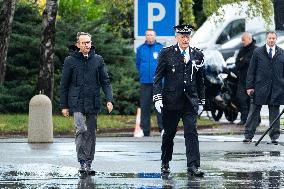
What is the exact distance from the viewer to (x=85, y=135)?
15.6m

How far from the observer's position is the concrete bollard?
21.0m

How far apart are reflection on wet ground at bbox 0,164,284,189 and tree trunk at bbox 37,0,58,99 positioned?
10.4 metres

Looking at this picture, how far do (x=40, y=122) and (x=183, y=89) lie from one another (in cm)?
636

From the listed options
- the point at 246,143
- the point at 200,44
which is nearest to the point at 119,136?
the point at 246,143

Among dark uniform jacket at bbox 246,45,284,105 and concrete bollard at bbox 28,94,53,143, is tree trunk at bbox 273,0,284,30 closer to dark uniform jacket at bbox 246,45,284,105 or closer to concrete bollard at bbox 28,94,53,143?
dark uniform jacket at bbox 246,45,284,105

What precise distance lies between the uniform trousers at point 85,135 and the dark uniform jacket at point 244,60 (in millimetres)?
10222

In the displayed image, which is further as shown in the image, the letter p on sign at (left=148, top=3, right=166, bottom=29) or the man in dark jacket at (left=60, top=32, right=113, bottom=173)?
the letter p on sign at (left=148, top=3, right=166, bottom=29)

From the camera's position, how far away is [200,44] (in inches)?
1586

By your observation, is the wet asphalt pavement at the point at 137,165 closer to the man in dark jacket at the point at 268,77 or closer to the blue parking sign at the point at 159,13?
the man in dark jacket at the point at 268,77

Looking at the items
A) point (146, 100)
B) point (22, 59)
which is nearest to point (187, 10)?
point (22, 59)

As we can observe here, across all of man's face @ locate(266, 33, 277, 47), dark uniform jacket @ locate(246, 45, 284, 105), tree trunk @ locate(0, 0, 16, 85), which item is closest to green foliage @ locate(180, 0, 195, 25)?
tree trunk @ locate(0, 0, 16, 85)

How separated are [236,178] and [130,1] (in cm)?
1722

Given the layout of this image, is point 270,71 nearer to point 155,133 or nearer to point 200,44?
point 155,133

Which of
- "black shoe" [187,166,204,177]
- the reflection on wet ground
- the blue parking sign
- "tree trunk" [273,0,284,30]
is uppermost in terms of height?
"tree trunk" [273,0,284,30]
